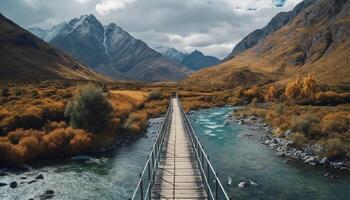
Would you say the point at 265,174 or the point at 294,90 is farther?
the point at 294,90

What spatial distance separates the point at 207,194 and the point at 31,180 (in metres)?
18.4

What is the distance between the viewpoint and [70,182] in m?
30.0

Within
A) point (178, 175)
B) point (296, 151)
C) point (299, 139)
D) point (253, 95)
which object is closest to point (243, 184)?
point (178, 175)

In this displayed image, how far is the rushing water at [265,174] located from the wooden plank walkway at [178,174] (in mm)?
4662

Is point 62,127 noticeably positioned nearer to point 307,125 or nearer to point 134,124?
point 134,124

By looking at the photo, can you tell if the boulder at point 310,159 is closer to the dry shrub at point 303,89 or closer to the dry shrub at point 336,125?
the dry shrub at point 336,125

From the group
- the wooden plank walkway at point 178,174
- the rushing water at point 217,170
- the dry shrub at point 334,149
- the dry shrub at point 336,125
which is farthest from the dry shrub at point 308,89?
the wooden plank walkway at point 178,174

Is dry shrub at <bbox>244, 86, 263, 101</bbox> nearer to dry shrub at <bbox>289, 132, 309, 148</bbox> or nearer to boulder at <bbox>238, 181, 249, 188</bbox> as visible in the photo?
dry shrub at <bbox>289, 132, 309, 148</bbox>

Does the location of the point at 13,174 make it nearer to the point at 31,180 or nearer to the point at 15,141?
the point at 31,180

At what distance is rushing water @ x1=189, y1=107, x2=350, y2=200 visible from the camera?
2684 cm

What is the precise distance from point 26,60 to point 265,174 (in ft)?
492

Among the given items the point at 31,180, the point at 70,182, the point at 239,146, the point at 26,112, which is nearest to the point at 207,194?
the point at 70,182

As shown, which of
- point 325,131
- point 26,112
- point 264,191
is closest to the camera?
point 264,191

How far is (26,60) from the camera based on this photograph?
160 m
